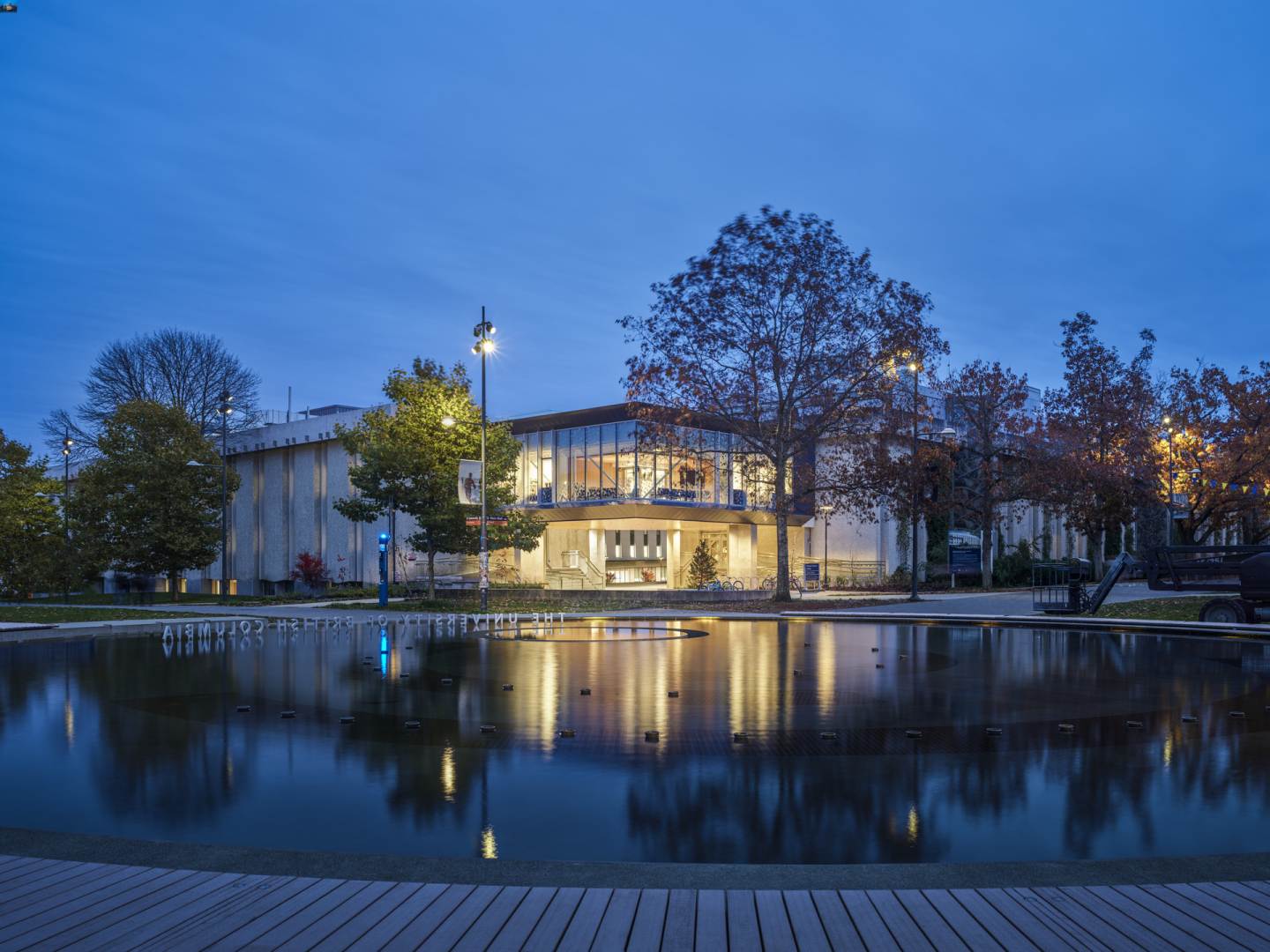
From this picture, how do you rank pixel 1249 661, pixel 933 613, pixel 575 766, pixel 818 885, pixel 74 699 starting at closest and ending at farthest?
pixel 818 885 → pixel 575 766 → pixel 74 699 → pixel 1249 661 → pixel 933 613

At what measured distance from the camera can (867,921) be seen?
4930 millimetres

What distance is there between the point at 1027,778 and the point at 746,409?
27.7 meters

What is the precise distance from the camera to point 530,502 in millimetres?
53750

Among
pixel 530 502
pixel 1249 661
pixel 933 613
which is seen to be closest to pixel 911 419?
pixel 933 613

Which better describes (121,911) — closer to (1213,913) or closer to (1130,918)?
(1130,918)

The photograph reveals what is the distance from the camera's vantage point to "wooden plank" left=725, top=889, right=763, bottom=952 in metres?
4.64

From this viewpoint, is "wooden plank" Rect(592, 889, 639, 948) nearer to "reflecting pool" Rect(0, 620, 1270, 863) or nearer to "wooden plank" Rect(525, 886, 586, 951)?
"wooden plank" Rect(525, 886, 586, 951)

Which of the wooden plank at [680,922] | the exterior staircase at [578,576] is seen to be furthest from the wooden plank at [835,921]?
the exterior staircase at [578,576]

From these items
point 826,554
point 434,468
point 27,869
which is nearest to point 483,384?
point 434,468

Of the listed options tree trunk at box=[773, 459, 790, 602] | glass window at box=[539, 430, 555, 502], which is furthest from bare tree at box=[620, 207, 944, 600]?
glass window at box=[539, 430, 555, 502]

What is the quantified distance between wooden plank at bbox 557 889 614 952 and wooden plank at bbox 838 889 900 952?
1.30 meters

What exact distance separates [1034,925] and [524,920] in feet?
8.59

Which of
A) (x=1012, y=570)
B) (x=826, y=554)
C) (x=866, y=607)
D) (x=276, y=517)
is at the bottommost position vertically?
(x=866, y=607)

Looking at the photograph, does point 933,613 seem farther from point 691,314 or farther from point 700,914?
point 700,914
